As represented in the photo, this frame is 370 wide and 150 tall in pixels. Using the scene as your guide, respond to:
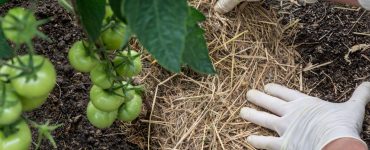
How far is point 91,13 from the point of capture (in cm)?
79

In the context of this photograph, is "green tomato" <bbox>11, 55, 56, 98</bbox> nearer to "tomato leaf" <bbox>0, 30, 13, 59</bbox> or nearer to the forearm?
"tomato leaf" <bbox>0, 30, 13, 59</bbox>

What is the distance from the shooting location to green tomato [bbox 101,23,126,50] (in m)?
0.95

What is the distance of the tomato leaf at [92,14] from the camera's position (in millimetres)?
786

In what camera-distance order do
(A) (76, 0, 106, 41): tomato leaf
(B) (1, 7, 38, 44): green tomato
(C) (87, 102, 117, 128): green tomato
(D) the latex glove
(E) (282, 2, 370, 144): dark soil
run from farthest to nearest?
(E) (282, 2, 370, 144): dark soil
(D) the latex glove
(C) (87, 102, 117, 128): green tomato
(A) (76, 0, 106, 41): tomato leaf
(B) (1, 7, 38, 44): green tomato

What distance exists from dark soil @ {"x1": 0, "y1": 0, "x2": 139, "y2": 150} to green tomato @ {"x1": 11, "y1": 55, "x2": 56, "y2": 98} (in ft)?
3.14

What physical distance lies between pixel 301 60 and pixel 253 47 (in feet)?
0.56

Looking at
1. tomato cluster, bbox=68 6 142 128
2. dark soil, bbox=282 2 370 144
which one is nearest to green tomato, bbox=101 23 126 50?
tomato cluster, bbox=68 6 142 128

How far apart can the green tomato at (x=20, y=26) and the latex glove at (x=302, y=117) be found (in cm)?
112

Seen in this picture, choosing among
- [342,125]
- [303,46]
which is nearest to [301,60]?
[303,46]

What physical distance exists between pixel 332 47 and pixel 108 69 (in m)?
1.09

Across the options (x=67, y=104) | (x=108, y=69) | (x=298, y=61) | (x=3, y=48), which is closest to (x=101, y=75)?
(x=108, y=69)

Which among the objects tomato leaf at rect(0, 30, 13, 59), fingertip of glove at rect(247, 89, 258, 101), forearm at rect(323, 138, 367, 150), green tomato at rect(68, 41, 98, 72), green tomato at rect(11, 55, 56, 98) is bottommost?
forearm at rect(323, 138, 367, 150)

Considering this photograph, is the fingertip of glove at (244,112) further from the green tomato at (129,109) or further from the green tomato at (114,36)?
the green tomato at (114,36)

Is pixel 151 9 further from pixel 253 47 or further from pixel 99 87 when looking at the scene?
pixel 253 47
